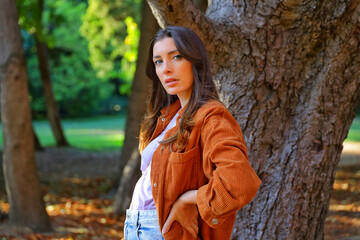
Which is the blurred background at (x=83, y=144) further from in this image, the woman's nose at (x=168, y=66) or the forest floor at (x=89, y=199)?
the woman's nose at (x=168, y=66)

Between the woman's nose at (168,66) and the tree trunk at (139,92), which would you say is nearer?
the woman's nose at (168,66)

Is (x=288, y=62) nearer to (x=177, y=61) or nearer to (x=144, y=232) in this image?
(x=177, y=61)

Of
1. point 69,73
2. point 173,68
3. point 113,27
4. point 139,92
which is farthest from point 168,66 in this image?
point 69,73

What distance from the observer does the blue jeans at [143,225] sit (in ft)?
7.36

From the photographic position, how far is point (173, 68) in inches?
89.3

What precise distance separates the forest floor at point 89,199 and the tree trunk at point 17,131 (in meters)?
0.28

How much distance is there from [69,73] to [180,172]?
121 ft

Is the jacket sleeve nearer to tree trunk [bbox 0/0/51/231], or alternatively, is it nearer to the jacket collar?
the jacket collar

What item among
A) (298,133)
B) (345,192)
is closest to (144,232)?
(298,133)

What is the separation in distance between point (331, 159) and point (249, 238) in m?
0.86

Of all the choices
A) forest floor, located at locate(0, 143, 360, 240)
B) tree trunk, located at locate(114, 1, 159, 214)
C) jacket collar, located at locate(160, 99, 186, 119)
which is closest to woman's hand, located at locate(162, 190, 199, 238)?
jacket collar, located at locate(160, 99, 186, 119)

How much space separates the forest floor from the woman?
174 inches

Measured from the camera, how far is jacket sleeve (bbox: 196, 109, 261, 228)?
194cm

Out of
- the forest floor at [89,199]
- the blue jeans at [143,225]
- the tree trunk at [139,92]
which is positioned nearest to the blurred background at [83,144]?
the forest floor at [89,199]
